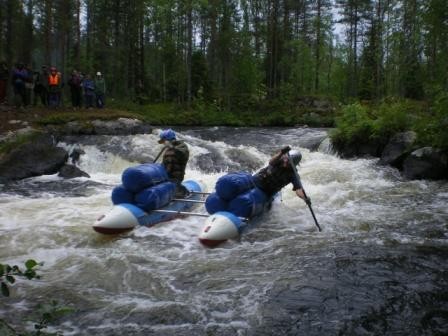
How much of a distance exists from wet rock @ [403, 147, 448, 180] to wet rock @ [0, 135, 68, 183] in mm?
9202

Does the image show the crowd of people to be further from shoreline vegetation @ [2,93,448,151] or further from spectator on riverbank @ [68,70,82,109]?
shoreline vegetation @ [2,93,448,151]

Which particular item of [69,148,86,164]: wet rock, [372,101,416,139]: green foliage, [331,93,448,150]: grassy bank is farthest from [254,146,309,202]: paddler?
[372,101,416,139]: green foliage

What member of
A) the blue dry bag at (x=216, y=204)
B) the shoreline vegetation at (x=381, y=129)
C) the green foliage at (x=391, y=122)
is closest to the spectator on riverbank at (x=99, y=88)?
the shoreline vegetation at (x=381, y=129)

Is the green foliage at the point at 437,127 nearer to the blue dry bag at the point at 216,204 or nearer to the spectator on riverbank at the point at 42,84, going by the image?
the blue dry bag at the point at 216,204

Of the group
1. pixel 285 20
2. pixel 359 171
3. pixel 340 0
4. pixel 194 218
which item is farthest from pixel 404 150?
pixel 340 0

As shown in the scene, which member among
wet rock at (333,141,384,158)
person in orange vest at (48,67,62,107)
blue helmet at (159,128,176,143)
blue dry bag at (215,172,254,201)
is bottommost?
blue dry bag at (215,172,254,201)

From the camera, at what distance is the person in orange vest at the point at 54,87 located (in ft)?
58.9

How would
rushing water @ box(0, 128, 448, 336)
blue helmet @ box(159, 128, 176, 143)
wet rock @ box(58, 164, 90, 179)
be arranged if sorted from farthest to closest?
wet rock @ box(58, 164, 90, 179) < blue helmet @ box(159, 128, 176, 143) < rushing water @ box(0, 128, 448, 336)

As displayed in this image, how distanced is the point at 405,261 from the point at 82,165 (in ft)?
33.6

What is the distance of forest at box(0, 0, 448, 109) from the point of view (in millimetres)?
29516

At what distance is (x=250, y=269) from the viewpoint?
571 cm

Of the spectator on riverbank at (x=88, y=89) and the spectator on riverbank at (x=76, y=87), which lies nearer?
the spectator on riverbank at (x=76, y=87)

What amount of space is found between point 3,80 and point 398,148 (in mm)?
14164

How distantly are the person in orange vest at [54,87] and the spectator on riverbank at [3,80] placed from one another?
4.97 ft
